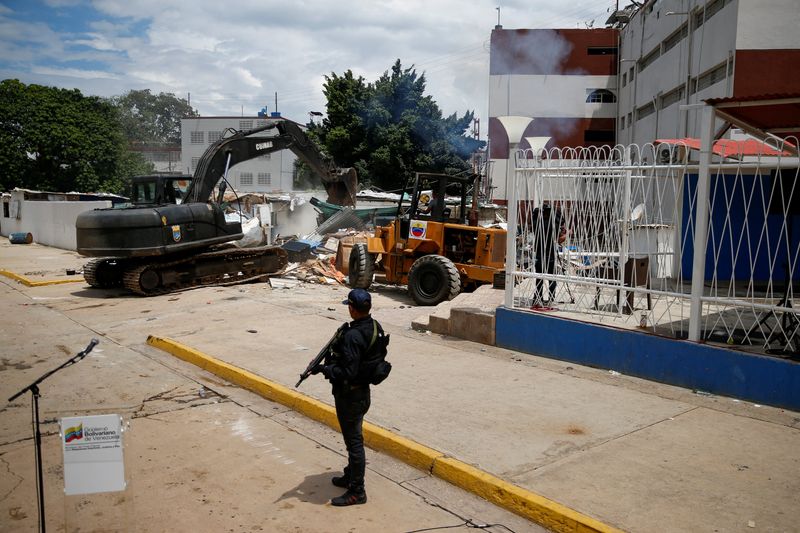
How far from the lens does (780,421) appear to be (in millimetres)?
5602

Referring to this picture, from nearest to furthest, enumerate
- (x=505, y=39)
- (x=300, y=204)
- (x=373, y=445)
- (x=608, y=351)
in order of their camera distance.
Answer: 1. (x=373, y=445)
2. (x=608, y=351)
3. (x=300, y=204)
4. (x=505, y=39)

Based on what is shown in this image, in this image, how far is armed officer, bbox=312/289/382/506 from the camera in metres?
4.11

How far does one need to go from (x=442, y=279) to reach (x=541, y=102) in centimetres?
2690

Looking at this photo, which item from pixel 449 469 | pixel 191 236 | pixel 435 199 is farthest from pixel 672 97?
pixel 449 469

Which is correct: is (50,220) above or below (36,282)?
above

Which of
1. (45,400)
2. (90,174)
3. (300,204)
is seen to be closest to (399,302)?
(45,400)

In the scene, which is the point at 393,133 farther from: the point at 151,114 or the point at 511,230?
the point at 151,114

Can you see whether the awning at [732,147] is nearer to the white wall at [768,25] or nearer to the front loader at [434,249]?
the front loader at [434,249]

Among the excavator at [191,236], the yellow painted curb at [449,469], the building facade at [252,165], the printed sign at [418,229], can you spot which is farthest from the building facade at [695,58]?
the building facade at [252,165]

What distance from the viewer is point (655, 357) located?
683 centimetres

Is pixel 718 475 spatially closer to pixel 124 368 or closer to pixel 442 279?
pixel 124 368

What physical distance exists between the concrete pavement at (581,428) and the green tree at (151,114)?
212 ft

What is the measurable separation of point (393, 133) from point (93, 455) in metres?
32.9

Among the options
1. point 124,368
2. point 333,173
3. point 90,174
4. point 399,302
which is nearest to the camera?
point 124,368
